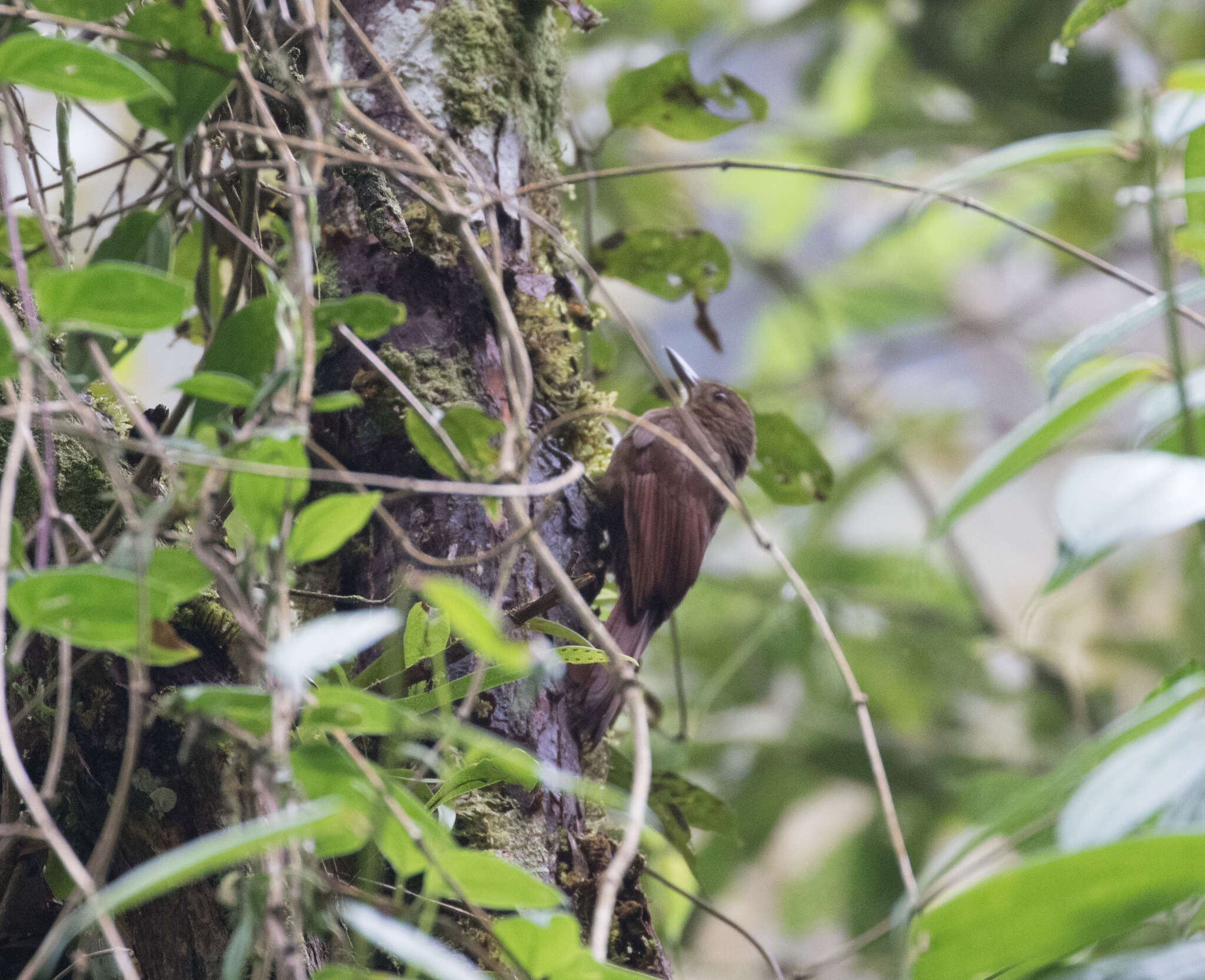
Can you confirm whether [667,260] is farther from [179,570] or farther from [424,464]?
[179,570]

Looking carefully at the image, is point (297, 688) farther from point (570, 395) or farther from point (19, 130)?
point (570, 395)

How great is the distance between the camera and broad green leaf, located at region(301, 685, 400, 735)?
1.86 ft

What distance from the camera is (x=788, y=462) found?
5.80 ft

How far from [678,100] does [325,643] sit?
1.33 m

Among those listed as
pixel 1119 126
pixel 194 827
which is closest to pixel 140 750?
pixel 194 827

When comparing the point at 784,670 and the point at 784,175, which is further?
the point at 784,175

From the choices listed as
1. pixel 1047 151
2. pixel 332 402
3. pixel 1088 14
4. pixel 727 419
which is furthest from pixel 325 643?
pixel 727 419

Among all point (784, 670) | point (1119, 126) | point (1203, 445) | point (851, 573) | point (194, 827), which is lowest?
point (784, 670)

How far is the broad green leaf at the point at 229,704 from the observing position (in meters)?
0.55

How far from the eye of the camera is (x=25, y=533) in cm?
99

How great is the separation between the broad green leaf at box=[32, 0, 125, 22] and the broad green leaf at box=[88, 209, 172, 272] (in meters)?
0.15

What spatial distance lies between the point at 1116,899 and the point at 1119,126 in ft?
12.2

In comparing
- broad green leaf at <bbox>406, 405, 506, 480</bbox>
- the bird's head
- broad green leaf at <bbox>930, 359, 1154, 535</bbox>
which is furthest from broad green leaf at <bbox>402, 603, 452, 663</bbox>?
the bird's head

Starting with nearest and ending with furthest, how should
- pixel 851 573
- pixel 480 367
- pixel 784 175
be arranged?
pixel 480 367 → pixel 851 573 → pixel 784 175
